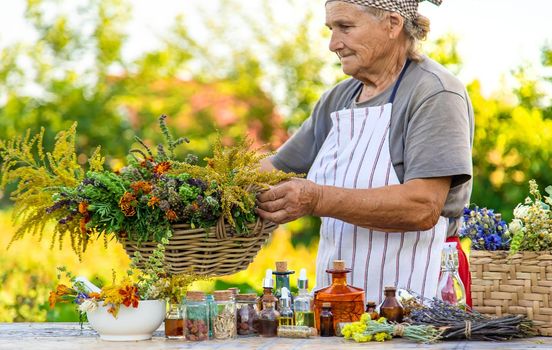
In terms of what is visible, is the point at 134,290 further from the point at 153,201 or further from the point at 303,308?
the point at 303,308

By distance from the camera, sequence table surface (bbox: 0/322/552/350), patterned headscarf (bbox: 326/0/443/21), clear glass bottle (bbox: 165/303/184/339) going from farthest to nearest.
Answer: patterned headscarf (bbox: 326/0/443/21) < clear glass bottle (bbox: 165/303/184/339) < table surface (bbox: 0/322/552/350)

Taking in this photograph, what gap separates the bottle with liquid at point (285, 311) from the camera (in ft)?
10.4

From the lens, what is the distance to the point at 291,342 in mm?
3039

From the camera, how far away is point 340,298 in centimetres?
315

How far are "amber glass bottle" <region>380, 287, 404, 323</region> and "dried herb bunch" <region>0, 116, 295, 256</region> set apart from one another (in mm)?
518

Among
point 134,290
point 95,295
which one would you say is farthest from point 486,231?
point 95,295

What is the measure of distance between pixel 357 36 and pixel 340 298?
110 cm

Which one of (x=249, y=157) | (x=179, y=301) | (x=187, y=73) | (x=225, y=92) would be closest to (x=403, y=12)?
(x=249, y=157)

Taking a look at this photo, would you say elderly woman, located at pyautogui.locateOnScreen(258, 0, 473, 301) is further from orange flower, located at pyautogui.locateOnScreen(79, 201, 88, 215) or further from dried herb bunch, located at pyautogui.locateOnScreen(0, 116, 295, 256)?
orange flower, located at pyautogui.locateOnScreen(79, 201, 88, 215)

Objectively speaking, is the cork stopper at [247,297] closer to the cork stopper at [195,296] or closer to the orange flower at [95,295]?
the cork stopper at [195,296]

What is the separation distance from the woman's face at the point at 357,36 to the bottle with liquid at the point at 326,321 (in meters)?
1.07

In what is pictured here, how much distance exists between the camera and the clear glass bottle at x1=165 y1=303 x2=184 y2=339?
318 cm

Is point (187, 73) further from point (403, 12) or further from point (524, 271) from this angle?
point (524, 271)

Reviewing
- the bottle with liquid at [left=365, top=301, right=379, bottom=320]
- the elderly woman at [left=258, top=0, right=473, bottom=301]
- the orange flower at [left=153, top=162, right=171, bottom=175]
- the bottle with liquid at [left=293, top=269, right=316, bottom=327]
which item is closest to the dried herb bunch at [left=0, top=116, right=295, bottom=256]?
the orange flower at [left=153, top=162, right=171, bottom=175]
